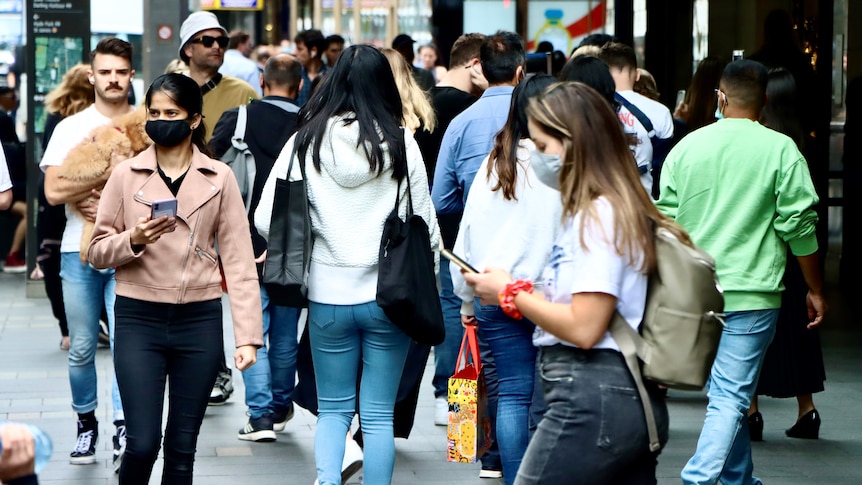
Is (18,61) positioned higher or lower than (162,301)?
higher

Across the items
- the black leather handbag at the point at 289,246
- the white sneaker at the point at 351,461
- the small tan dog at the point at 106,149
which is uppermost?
the small tan dog at the point at 106,149

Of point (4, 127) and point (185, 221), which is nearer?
point (185, 221)

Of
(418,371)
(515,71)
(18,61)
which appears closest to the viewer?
(418,371)

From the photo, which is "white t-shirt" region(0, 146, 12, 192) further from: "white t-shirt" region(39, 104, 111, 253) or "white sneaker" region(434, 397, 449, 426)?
"white sneaker" region(434, 397, 449, 426)

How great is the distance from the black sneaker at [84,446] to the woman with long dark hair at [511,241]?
2093 mm

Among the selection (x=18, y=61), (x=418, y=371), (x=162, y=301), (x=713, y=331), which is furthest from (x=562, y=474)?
(x=18, y=61)

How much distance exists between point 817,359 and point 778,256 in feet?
5.91

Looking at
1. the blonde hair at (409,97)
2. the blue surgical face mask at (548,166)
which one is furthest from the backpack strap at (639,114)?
the blue surgical face mask at (548,166)

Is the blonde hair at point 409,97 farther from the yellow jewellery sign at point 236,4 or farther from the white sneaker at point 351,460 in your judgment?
the yellow jewellery sign at point 236,4

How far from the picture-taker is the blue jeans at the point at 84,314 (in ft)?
20.6

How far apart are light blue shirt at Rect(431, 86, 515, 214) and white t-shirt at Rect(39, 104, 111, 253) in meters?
1.60

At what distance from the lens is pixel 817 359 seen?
7035 millimetres

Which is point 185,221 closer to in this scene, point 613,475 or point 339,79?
point 339,79

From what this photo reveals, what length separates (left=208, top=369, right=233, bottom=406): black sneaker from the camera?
25.7 ft
